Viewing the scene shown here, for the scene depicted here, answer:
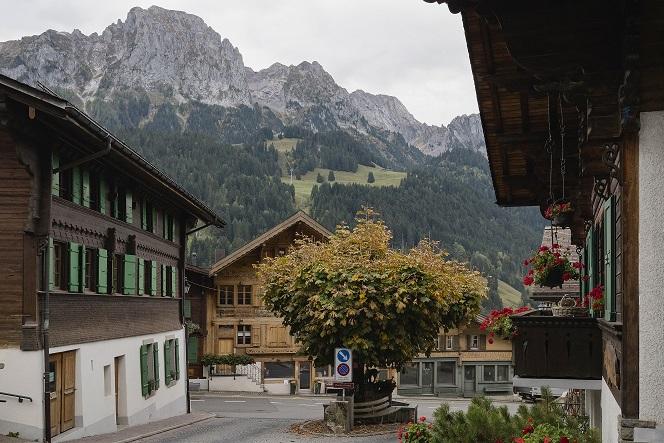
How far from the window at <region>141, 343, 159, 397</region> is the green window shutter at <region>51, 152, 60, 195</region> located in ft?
26.9

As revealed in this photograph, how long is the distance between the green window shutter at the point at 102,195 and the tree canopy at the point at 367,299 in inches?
216

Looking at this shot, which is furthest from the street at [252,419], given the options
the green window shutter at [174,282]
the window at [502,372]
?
the window at [502,372]

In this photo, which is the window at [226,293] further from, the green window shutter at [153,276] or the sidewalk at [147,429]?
the green window shutter at [153,276]

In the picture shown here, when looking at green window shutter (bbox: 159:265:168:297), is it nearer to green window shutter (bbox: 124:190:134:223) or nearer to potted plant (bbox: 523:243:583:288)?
green window shutter (bbox: 124:190:134:223)

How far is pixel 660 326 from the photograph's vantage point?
6.62 metres

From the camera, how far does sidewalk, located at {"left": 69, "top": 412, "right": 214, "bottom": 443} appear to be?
22.1m

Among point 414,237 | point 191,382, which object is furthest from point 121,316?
point 414,237

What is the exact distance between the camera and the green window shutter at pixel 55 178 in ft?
65.3

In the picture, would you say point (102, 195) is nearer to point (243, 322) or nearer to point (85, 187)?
point (85, 187)

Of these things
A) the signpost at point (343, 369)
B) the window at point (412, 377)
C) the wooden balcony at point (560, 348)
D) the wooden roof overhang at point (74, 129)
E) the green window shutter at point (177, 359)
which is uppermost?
the wooden roof overhang at point (74, 129)

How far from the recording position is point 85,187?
2239 cm

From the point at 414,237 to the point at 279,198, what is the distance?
23.1 m

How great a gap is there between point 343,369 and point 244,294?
30890mm

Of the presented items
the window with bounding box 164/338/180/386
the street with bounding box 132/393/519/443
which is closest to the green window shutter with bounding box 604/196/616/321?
the street with bounding box 132/393/519/443
